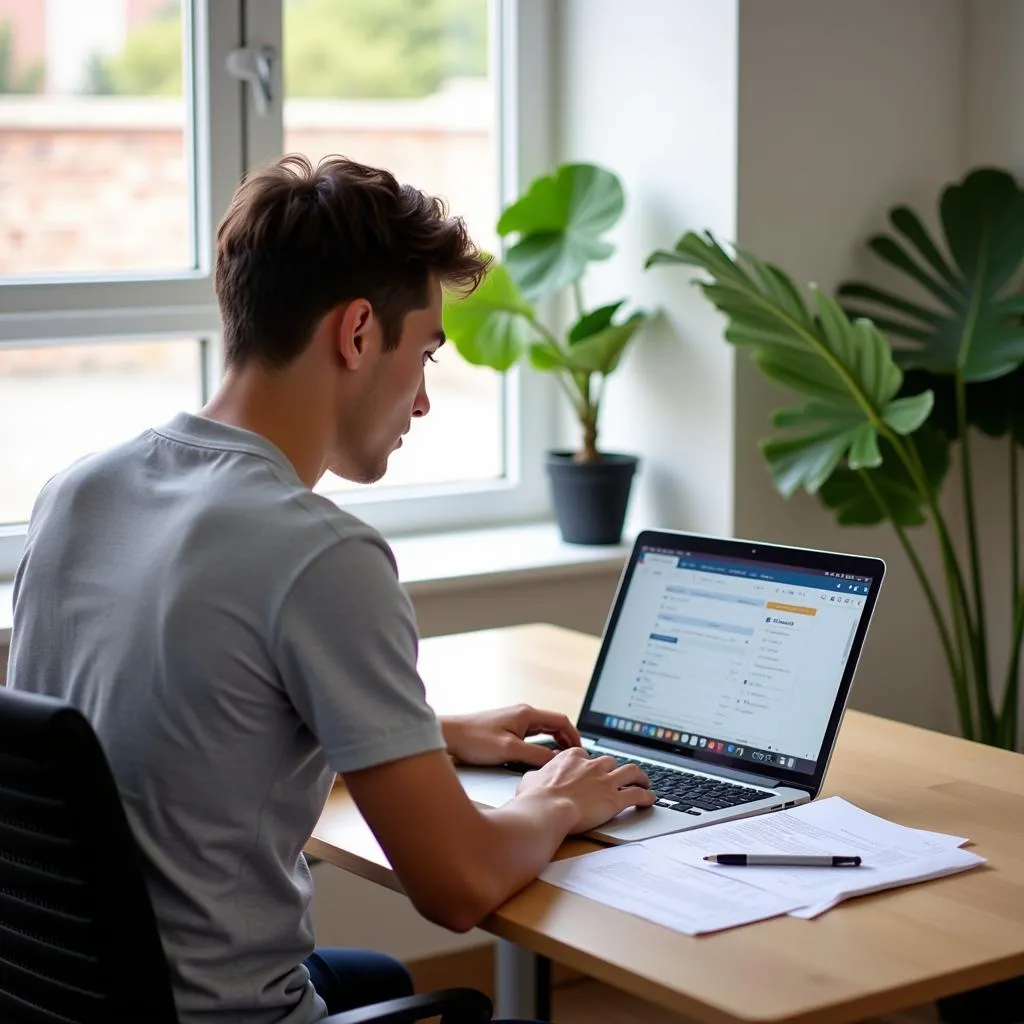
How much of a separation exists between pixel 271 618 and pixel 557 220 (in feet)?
6.17

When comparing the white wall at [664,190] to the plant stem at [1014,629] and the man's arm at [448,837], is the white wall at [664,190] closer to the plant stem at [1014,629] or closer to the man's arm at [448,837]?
the plant stem at [1014,629]

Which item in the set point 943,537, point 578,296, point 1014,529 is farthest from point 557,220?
point 1014,529

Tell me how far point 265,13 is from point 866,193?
1159 millimetres

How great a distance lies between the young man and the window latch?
151 centimetres

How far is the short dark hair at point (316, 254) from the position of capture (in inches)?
57.1

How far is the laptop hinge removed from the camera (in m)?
1.78

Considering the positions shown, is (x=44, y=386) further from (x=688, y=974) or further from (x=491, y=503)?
(x=688, y=974)

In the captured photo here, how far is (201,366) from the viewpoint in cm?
307

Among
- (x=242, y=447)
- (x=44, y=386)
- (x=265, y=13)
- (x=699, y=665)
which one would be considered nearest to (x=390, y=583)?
(x=242, y=447)

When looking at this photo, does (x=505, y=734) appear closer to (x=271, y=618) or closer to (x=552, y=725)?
(x=552, y=725)

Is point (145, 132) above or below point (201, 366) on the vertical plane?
above

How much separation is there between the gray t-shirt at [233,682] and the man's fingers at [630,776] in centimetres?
36

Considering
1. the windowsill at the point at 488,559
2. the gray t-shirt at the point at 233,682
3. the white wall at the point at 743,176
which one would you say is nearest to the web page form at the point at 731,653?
the gray t-shirt at the point at 233,682

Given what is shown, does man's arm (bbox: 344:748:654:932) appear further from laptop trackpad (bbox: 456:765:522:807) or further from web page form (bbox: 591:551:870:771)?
web page form (bbox: 591:551:870:771)
